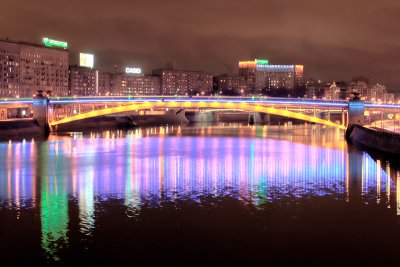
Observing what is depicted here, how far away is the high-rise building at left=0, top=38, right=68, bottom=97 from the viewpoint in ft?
351

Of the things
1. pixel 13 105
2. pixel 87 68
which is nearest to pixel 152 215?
pixel 13 105

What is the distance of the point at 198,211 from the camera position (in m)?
21.8

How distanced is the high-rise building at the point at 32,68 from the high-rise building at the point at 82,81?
16.7 feet

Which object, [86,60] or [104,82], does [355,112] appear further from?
[104,82]

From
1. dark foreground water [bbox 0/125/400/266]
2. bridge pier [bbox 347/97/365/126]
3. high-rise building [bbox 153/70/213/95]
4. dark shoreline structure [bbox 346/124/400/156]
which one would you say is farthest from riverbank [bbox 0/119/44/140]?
high-rise building [bbox 153/70/213/95]

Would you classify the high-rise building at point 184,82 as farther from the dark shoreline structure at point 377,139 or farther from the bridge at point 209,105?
the dark shoreline structure at point 377,139

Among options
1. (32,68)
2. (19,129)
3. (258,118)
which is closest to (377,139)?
(19,129)

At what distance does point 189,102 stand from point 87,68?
252ft

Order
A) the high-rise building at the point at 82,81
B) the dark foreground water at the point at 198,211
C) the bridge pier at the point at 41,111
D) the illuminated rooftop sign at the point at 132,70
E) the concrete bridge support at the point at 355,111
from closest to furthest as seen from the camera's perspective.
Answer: the dark foreground water at the point at 198,211 → the concrete bridge support at the point at 355,111 → the bridge pier at the point at 41,111 → the high-rise building at the point at 82,81 → the illuminated rooftop sign at the point at 132,70

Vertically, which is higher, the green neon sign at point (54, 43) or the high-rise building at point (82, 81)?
the green neon sign at point (54, 43)

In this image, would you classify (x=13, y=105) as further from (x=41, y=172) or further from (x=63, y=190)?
(x=63, y=190)

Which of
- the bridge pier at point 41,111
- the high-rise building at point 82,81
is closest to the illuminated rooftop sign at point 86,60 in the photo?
the high-rise building at point 82,81

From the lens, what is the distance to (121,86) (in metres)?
154

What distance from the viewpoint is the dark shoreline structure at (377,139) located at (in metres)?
41.2
